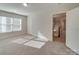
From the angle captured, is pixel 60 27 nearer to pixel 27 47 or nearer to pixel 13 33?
pixel 27 47

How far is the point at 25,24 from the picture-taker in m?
3.15

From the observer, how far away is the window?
284 centimetres

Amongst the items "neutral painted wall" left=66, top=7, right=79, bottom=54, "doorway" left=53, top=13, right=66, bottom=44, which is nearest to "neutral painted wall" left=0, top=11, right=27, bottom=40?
"doorway" left=53, top=13, right=66, bottom=44

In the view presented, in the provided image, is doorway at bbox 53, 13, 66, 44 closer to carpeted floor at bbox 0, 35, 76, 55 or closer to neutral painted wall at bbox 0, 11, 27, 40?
carpeted floor at bbox 0, 35, 76, 55

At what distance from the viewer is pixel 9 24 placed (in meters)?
3.03

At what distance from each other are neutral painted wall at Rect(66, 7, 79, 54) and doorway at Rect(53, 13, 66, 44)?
169 millimetres

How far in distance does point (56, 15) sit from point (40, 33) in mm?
1234

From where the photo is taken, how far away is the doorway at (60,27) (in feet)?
12.8

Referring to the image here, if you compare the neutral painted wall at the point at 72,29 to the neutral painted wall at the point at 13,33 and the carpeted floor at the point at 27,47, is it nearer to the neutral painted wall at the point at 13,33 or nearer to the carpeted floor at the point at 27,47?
the carpeted floor at the point at 27,47

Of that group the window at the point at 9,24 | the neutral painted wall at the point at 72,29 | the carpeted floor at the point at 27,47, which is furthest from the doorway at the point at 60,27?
the window at the point at 9,24

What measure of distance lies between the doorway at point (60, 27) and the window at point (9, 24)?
67.0 inches

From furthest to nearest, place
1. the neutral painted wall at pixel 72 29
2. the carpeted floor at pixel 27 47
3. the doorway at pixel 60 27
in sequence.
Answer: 1. the doorway at pixel 60 27
2. the neutral painted wall at pixel 72 29
3. the carpeted floor at pixel 27 47

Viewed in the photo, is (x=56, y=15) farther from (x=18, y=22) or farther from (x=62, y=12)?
(x=18, y=22)
